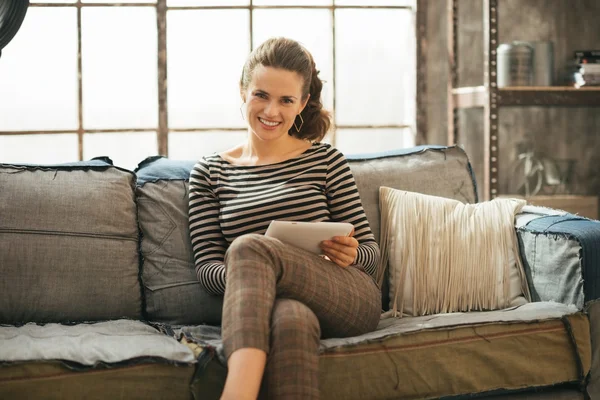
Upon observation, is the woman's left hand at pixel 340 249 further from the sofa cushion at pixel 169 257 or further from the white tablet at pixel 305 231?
the sofa cushion at pixel 169 257

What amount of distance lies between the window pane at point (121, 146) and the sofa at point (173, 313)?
3.34 feet

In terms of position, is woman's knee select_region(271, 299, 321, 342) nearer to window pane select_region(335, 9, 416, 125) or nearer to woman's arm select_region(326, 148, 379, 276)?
woman's arm select_region(326, 148, 379, 276)

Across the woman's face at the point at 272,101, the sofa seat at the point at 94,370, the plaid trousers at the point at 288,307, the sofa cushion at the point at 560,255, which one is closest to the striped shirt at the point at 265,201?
the woman's face at the point at 272,101

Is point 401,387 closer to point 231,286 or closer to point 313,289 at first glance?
point 313,289

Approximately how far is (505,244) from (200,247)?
36.4 inches

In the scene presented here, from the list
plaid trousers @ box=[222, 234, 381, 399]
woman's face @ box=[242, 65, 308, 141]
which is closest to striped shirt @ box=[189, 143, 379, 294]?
woman's face @ box=[242, 65, 308, 141]

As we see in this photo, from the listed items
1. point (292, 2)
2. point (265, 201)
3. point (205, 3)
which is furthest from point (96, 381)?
point (292, 2)

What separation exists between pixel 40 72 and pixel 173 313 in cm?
165

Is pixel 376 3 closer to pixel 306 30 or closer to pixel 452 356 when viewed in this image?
pixel 306 30

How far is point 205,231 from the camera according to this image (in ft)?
7.22

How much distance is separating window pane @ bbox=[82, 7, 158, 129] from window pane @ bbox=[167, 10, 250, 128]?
0.09 meters

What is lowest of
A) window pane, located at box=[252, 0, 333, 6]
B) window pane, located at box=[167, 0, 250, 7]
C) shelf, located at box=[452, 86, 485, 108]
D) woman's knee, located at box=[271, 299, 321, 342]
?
woman's knee, located at box=[271, 299, 321, 342]

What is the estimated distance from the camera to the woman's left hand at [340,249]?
1961mm

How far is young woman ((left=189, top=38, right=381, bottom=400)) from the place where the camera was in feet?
5.53
